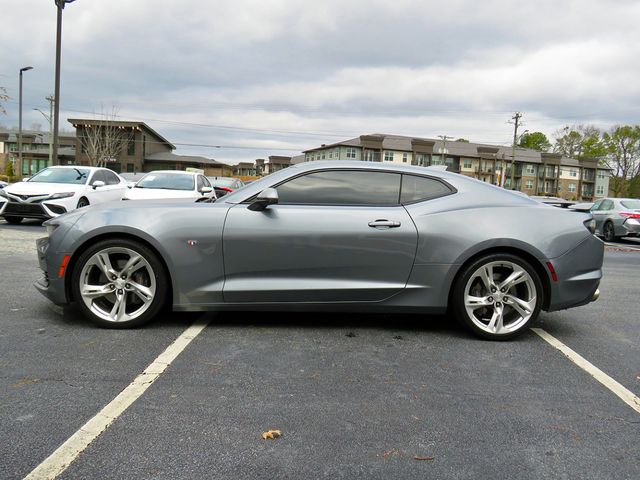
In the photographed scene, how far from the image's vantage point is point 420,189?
421 centimetres

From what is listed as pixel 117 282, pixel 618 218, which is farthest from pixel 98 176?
pixel 618 218

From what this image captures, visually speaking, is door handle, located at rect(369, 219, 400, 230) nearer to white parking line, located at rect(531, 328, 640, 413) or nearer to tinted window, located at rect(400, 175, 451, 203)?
tinted window, located at rect(400, 175, 451, 203)

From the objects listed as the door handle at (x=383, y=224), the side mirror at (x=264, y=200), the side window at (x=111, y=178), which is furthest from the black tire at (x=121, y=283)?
the side window at (x=111, y=178)

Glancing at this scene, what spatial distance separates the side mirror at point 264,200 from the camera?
3.89 m

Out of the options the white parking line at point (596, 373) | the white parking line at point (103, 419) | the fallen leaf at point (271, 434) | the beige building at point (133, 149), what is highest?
the beige building at point (133, 149)

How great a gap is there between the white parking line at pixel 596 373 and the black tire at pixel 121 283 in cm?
315

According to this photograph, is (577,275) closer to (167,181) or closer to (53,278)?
(53,278)

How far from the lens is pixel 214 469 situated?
212 cm

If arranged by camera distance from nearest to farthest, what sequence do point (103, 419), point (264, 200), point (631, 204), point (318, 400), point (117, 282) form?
point (103, 419) < point (318, 400) < point (264, 200) < point (117, 282) < point (631, 204)

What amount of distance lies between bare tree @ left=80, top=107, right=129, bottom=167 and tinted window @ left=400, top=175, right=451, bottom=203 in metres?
58.1

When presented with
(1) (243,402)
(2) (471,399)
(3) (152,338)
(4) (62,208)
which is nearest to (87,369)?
(3) (152,338)

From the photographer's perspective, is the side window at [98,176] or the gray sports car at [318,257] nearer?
the gray sports car at [318,257]

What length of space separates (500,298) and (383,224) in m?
1.12

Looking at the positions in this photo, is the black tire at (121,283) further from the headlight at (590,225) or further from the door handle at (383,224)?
the headlight at (590,225)
